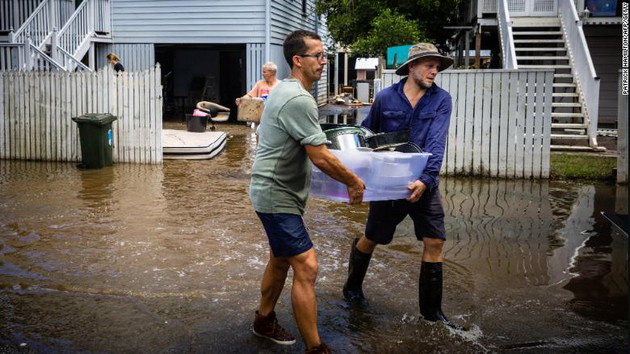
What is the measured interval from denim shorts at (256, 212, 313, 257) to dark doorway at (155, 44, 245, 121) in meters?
21.3

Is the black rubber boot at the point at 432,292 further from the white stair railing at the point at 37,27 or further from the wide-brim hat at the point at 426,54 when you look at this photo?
the white stair railing at the point at 37,27

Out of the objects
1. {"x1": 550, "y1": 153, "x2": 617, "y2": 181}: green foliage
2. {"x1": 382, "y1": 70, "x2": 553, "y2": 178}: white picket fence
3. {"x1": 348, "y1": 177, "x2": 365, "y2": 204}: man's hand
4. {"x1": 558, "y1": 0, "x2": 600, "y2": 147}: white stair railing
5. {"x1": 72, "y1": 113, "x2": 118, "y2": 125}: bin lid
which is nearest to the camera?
{"x1": 348, "y1": 177, "x2": 365, "y2": 204}: man's hand

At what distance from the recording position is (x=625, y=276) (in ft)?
19.8

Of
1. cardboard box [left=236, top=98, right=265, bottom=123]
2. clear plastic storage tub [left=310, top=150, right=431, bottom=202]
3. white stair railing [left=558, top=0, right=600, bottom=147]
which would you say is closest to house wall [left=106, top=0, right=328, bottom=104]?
white stair railing [left=558, top=0, right=600, bottom=147]

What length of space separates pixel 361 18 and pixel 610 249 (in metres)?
20.5

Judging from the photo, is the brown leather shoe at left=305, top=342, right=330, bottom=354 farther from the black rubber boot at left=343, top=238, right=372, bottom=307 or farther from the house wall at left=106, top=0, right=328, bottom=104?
the house wall at left=106, top=0, right=328, bottom=104

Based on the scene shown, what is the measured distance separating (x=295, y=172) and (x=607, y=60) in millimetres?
18949

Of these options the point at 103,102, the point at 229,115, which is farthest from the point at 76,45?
the point at 103,102

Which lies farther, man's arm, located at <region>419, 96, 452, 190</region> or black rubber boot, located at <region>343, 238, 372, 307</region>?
black rubber boot, located at <region>343, 238, 372, 307</region>

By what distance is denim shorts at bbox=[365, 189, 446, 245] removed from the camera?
4.70 m

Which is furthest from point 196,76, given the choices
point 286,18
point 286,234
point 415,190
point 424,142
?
point 286,234

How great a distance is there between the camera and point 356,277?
5188 mm

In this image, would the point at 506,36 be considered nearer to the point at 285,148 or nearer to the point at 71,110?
the point at 71,110

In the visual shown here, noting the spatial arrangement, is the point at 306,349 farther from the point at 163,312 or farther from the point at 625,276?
the point at 625,276
